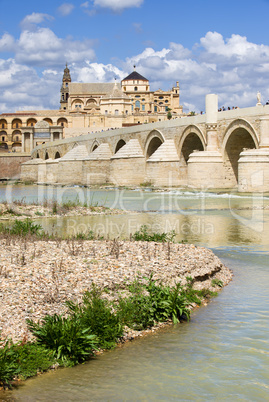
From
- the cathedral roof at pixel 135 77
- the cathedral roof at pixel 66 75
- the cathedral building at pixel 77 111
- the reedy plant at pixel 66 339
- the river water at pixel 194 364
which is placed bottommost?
the river water at pixel 194 364

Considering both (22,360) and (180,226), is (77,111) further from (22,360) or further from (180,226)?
(22,360)

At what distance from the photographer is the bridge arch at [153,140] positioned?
3841 cm

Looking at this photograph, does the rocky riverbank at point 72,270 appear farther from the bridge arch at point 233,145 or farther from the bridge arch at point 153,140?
the bridge arch at point 153,140

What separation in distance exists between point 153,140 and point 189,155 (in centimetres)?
886

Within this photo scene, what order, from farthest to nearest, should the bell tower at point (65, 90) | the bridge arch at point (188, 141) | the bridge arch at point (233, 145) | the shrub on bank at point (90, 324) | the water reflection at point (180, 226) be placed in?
the bell tower at point (65, 90) < the bridge arch at point (188, 141) < the bridge arch at point (233, 145) < the water reflection at point (180, 226) < the shrub on bank at point (90, 324)

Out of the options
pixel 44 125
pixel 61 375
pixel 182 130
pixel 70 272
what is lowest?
pixel 61 375

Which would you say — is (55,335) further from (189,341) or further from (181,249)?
(181,249)

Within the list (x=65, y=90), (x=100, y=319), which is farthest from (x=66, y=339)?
(x=65, y=90)

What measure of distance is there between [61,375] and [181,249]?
4687mm

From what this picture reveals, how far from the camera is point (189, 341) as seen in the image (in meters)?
5.39

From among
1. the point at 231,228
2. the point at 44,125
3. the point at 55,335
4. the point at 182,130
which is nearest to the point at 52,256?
the point at 55,335

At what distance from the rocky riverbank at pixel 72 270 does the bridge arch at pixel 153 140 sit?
96.5 ft

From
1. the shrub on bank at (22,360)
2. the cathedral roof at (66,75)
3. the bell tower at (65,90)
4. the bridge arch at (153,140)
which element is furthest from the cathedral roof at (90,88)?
the shrub on bank at (22,360)

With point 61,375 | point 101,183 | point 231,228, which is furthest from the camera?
point 101,183
